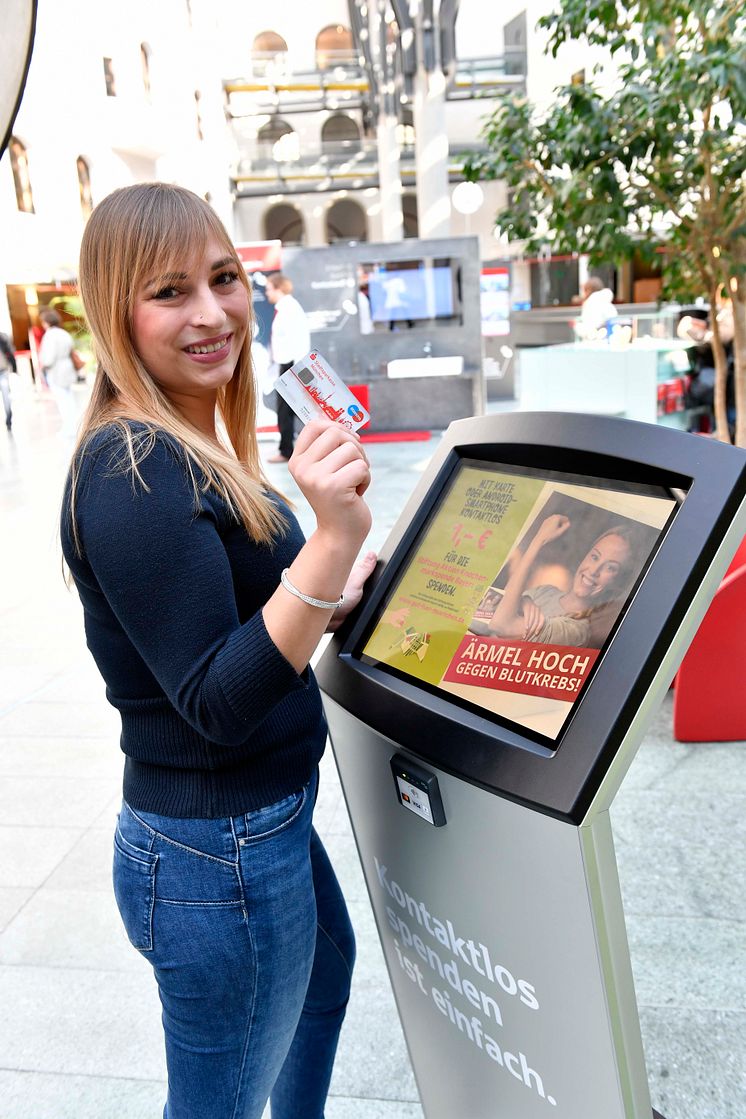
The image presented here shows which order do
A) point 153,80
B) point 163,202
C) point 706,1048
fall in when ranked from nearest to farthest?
point 163,202, point 706,1048, point 153,80

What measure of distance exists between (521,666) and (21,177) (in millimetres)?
21911

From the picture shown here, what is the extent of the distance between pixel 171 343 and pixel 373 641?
0.47 meters

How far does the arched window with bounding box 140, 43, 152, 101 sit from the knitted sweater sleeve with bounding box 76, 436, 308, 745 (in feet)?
88.3

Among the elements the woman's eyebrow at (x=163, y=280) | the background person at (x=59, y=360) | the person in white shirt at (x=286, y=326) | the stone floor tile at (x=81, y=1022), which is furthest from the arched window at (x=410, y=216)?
the woman's eyebrow at (x=163, y=280)

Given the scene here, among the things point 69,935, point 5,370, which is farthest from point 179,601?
point 5,370

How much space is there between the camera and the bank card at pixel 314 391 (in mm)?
1102

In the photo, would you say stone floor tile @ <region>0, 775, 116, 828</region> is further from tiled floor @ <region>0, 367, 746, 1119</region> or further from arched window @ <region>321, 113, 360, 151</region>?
arched window @ <region>321, 113, 360, 151</region>

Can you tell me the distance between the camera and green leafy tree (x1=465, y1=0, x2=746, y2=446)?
3.14m

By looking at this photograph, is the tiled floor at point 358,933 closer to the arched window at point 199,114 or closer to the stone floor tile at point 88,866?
the stone floor tile at point 88,866

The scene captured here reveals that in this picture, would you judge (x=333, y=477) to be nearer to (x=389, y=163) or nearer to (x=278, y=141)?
(x=389, y=163)

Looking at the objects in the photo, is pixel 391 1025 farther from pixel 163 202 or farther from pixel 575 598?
pixel 163 202

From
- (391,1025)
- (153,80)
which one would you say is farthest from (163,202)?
(153,80)

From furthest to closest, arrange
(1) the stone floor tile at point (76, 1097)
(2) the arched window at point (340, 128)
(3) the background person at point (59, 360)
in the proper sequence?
1. (2) the arched window at point (340, 128)
2. (3) the background person at point (59, 360)
3. (1) the stone floor tile at point (76, 1097)

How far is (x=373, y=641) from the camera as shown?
1261 mm
